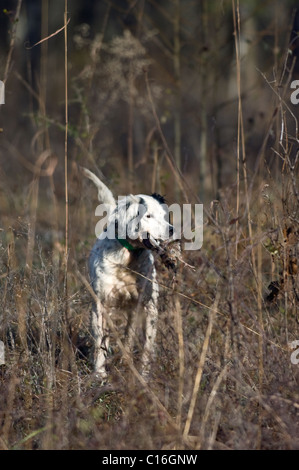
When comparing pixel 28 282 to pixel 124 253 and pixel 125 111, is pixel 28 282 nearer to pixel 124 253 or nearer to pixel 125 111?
pixel 124 253

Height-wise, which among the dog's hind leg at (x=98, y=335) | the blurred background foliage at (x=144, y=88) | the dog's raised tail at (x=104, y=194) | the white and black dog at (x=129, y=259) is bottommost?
the dog's hind leg at (x=98, y=335)

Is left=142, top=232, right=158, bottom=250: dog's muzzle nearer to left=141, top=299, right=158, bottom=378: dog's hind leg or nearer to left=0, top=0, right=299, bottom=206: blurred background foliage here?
left=141, top=299, right=158, bottom=378: dog's hind leg

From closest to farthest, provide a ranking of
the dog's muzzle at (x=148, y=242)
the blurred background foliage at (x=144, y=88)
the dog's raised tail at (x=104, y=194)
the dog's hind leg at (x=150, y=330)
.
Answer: the dog's hind leg at (x=150, y=330)
the dog's muzzle at (x=148, y=242)
the dog's raised tail at (x=104, y=194)
the blurred background foliage at (x=144, y=88)

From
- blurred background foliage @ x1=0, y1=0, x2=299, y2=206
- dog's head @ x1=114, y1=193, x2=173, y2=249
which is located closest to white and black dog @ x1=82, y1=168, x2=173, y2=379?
dog's head @ x1=114, y1=193, x2=173, y2=249

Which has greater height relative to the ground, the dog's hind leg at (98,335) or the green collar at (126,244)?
the green collar at (126,244)

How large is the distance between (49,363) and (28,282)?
0.57 metres

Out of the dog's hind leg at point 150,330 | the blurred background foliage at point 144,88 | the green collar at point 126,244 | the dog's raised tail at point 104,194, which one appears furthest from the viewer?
the blurred background foliage at point 144,88

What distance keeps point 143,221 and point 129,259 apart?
1.30 ft

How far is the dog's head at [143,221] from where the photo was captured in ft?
12.4

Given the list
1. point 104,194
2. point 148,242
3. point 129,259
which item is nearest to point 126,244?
point 129,259

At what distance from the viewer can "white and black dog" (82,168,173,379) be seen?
3.79 m

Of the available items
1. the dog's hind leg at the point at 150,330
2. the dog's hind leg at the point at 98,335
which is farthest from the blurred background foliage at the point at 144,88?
the dog's hind leg at the point at 98,335

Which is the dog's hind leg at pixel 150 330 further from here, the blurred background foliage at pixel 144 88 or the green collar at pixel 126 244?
the blurred background foliage at pixel 144 88

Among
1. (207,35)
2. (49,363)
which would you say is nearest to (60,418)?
(49,363)
